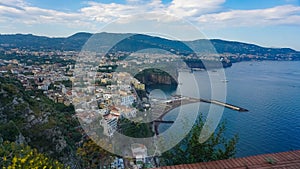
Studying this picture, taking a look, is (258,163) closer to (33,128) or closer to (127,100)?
(33,128)

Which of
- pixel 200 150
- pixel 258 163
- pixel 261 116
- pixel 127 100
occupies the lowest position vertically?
pixel 261 116

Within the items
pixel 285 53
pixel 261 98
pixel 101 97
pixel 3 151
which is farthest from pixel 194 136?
pixel 285 53

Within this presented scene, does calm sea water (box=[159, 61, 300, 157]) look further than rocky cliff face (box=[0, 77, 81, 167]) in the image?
Yes

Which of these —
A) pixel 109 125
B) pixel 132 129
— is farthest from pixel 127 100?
pixel 109 125

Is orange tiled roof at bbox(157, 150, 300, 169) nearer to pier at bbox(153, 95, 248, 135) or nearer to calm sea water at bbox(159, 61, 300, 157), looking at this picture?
calm sea water at bbox(159, 61, 300, 157)

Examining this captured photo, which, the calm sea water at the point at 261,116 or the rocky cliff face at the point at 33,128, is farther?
the calm sea water at the point at 261,116

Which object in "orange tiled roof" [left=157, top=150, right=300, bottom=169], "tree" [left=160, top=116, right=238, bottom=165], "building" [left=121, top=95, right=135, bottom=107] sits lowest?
"building" [left=121, top=95, right=135, bottom=107]

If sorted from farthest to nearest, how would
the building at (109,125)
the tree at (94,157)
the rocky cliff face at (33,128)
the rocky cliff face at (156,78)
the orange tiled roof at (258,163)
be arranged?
the rocky cliff face at (156,78), the building at (109,125), the rocky cliff face at (33,128), the tree at (94,157), the orange tiled roof at (258,163)

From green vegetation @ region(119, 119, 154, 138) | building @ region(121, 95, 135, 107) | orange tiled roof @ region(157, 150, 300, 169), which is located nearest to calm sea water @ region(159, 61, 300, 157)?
green vegetation @ region(119, 119, 154, 138)

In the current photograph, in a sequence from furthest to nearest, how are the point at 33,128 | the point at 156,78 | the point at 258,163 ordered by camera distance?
the point at 156,78 → the point at 33,128 → the point at 258,163

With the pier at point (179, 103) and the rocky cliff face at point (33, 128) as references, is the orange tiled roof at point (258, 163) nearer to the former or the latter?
the rocky cliff face at point (33, 128)

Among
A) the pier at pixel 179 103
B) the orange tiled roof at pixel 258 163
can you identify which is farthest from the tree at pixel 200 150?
the pier at pixel 179 103

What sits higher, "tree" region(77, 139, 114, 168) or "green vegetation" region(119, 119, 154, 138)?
"tree" region(77, 139, 114, 168)
